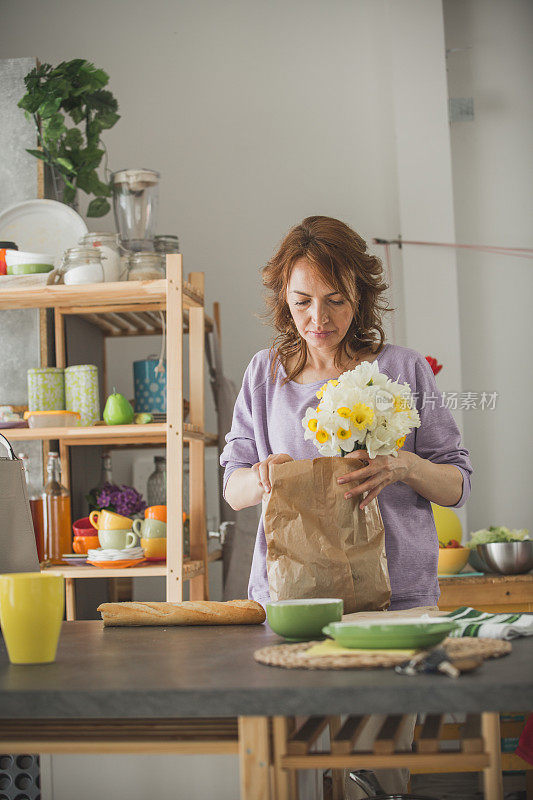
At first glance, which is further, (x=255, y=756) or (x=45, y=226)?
(x=45, y=226)

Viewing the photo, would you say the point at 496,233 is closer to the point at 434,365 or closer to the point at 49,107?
the point at 434,365

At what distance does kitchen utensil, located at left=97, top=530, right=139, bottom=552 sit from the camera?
2766 millimetres

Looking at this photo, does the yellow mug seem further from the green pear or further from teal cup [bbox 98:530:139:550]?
the green pear

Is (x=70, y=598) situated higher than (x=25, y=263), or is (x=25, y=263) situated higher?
(x=25, y=263)

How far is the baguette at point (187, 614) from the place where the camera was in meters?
1.30

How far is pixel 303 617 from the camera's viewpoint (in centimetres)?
105

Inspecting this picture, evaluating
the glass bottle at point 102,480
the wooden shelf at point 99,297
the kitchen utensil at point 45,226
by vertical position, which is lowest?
the glass bottle at point 102,480

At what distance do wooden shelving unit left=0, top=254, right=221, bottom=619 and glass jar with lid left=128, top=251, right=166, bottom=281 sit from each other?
62 millimetres

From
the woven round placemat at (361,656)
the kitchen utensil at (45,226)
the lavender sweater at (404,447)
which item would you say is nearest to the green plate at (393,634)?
the woven round placemat at (361,656)

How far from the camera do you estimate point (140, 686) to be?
2.80 feet

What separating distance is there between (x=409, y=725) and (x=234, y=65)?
2.86 metres

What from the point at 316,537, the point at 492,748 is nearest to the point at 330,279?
the point at 316,537

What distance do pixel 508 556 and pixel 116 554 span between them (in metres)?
1.23

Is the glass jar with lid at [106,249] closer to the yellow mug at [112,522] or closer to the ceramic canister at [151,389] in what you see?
the ceramic canister at [151,389]
